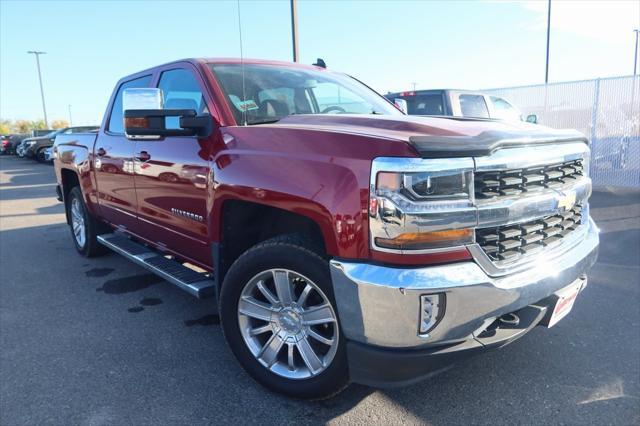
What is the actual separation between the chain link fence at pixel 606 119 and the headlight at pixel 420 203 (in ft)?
34.4

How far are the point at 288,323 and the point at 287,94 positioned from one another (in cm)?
169

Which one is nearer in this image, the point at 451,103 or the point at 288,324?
the point at 288,324

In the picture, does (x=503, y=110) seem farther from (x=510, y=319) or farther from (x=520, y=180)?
(x=510, y=319)

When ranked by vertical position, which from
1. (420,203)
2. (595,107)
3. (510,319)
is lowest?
(510,319)

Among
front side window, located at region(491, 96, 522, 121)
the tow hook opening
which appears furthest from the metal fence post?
the tow hook opening

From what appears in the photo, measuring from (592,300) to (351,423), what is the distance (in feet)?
8.69

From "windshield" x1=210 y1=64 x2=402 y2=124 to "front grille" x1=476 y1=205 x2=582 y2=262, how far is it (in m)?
1.59

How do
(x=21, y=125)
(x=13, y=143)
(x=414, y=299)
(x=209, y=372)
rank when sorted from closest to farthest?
(x=414, y=299)
(x=209, y=372)
(x=13, y=143)
(x=21, y=125)

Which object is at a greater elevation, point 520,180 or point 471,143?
point 471,143

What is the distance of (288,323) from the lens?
8.37 ft

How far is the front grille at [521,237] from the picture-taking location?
210 cm

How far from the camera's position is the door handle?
3.56 meters

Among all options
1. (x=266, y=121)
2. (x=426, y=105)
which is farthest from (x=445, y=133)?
(x=426, y=105)

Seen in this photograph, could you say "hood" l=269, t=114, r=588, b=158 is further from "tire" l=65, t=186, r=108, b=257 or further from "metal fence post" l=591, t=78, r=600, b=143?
"metal fence post" l=591, t=78, r=600, b=143
